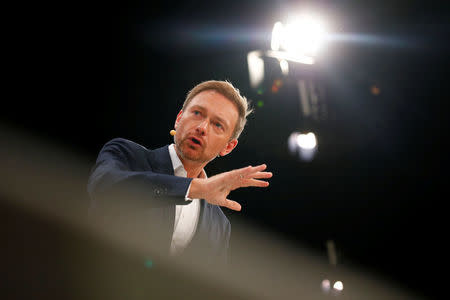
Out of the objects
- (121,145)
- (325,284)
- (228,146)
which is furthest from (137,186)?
(325,284)

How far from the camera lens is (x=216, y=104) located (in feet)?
4.35

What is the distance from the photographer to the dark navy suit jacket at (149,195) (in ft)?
3.19

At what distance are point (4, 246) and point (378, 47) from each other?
3.02 metres

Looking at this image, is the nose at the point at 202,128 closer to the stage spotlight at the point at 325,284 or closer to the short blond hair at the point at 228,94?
the short blond hair at the point at 228,94

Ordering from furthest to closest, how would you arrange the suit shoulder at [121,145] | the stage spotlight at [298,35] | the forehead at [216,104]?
the stage spotlight at [298,35] → the forehead at [216,104] → the suit shoulder at [121,145]

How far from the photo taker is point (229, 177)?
0.95 m

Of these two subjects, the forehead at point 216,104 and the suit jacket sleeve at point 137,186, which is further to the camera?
the forehead at point 216,104

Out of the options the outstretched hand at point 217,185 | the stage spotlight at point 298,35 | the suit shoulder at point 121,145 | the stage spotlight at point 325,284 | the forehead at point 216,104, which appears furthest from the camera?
the stage spotlight at point 325,284

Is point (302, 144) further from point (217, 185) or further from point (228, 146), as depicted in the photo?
point (217, 185)

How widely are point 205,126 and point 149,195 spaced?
402 millimetres

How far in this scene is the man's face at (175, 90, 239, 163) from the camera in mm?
1286

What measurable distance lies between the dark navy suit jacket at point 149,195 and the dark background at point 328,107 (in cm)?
39

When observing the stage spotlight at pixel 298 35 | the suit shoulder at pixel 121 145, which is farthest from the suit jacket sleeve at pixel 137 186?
the stage spotlight at pixel 298 35

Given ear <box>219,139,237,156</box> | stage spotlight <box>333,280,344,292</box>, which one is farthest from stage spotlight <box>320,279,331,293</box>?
ear <box>219,139,237,156</box>
